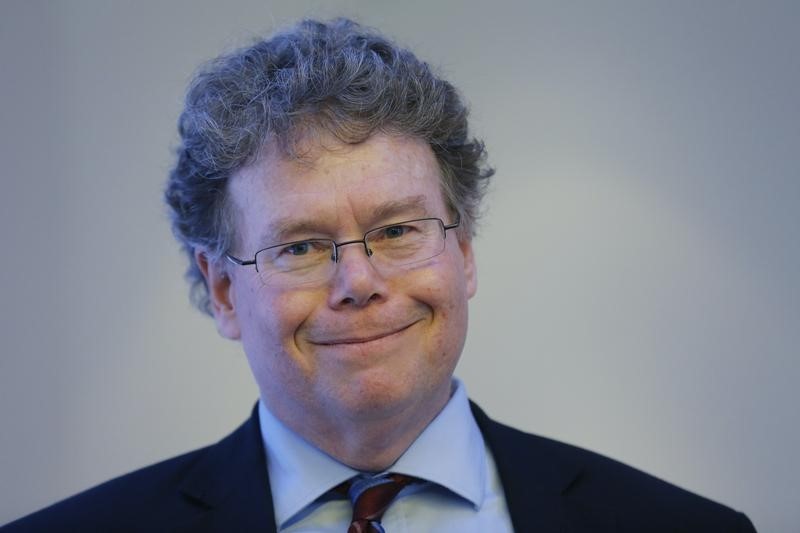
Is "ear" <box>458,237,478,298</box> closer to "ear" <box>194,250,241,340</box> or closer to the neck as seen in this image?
the neck

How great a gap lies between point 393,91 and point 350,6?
150cm

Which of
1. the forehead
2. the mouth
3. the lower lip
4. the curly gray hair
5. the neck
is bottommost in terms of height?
the neck

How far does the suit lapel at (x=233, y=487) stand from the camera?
1.65 m

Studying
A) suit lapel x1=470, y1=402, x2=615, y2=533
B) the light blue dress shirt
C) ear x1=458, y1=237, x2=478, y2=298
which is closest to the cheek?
the light blue dress shirt

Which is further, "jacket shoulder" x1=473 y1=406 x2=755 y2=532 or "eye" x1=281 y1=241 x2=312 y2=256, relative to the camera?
"jacket shoulder" x1=473 y1=406 x2=755 y2=532

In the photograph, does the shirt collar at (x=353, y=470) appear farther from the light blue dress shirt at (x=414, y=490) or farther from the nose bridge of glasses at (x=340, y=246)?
the nose bridge of glasses at (x=340, y=246)

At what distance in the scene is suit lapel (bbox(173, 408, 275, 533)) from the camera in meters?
1.65

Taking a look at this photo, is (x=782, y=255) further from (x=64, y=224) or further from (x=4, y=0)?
(x=4, y=0)

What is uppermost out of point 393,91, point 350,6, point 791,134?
point 350,6

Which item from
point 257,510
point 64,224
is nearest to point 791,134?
point 257,510

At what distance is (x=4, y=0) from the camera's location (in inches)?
96.9

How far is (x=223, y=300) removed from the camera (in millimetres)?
1862

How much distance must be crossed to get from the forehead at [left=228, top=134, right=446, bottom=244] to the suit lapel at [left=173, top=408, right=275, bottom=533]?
0.44 meters

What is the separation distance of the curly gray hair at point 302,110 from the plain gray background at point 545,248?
78 cm
